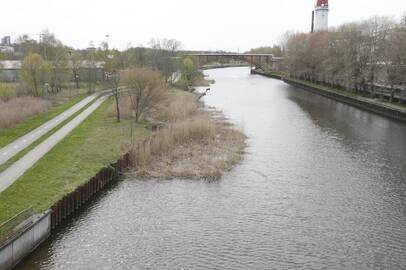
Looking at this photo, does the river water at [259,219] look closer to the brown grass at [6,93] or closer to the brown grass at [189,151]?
the brown grass at [189,151]

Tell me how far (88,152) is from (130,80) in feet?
48.7

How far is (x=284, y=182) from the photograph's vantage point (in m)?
31.5

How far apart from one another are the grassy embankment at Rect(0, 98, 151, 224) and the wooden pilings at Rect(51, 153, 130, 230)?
0.44m

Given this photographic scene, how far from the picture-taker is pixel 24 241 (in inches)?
773

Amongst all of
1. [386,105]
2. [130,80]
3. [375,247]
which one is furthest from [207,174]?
[386,105]

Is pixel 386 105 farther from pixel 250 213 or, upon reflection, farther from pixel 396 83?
pixel 250 213

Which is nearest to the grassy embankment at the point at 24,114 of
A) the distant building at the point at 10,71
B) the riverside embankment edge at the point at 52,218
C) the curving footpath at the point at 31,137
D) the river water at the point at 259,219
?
the curving footpath at the point at 31,137

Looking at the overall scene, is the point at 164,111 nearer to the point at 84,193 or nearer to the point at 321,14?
the point at 84,193

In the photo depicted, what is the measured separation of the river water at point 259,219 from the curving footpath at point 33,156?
485 centimetres

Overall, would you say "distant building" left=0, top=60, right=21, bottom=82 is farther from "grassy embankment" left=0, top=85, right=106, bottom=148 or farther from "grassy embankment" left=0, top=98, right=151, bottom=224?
"grassy embankment" left=0, top=98, right=151, bottom=224

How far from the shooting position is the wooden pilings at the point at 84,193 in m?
23.4

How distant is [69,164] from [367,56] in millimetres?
57962

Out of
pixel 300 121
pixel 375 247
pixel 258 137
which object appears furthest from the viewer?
pixel 300 121

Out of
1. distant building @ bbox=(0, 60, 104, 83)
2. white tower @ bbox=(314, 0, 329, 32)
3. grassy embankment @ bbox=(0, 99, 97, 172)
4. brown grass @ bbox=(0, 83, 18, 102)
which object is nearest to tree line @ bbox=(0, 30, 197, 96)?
distant building @ bbox=(0, 60, 104, 83)
